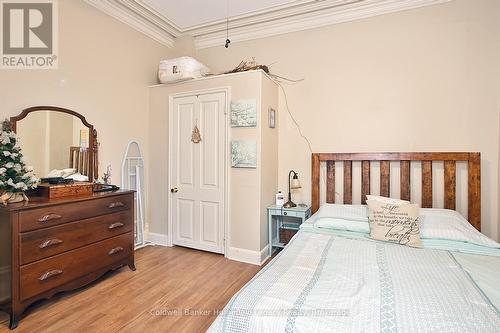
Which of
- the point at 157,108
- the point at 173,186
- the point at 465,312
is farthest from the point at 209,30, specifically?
the point at 465,312

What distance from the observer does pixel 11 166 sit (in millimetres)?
1927

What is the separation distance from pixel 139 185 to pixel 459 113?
3.67 metres

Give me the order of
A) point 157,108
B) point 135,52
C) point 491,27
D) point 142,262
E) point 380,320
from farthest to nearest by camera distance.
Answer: point 157,108, point 135,52, point 142,262, point 491,27, point 380,320

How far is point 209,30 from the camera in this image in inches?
142

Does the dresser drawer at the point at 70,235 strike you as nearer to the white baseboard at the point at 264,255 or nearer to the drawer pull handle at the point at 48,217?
the drawer pull handle at the point at 48,217

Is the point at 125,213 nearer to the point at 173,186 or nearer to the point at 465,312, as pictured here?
the point at 173,186

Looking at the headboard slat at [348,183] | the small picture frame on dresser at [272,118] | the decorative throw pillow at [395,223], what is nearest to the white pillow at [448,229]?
the decorative throw pillow at [395,223]

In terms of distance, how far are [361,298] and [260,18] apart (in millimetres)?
3206

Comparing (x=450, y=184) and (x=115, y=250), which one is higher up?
(x=450, y=184)

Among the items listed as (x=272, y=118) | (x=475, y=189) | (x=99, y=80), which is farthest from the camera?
(x=272, y=118)

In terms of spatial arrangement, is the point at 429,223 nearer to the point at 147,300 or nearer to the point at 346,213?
the point at 346,213

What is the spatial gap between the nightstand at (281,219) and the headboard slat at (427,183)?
1.17m

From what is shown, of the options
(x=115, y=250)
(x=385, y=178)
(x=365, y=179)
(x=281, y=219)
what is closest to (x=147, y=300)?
(x=115, y=250)

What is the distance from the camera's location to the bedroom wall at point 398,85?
2.54 metres
